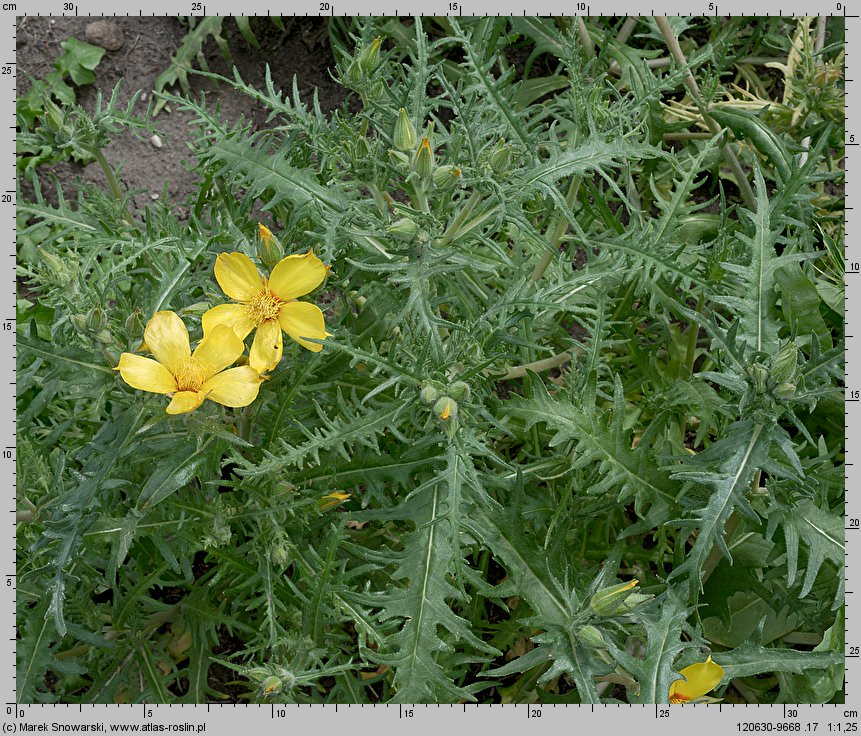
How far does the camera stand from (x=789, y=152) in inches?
123

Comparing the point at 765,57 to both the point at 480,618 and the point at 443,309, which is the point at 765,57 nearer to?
the point at 443,309

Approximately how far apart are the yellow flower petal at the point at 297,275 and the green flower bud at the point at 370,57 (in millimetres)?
561

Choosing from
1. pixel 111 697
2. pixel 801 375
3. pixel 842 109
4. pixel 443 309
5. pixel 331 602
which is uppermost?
pixel 842 109

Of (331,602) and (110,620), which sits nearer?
(331,602)

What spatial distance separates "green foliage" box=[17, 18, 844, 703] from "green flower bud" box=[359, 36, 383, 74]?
13mm

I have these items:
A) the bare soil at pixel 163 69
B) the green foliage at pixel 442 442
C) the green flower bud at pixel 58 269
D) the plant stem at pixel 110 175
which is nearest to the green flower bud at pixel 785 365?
the green foliage at pixel 442 442

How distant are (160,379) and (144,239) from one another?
0.83m

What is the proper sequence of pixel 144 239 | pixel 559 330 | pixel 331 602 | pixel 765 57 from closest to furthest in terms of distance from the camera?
pixel 331 602, pixel 144 239, pixel 559 330, pixel 765 57

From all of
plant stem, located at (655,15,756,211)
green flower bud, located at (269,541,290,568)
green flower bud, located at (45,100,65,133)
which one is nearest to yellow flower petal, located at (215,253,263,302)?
green flower bud, located at (269,541,290,568)

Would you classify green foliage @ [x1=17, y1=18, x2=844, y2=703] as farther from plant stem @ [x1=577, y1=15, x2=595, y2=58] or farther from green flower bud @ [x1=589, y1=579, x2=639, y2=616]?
plant stem @ [x1=577, y1=15, x2=595, y2=58]

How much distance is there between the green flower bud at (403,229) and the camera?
2.03 metres

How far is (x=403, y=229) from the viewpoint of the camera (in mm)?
2041

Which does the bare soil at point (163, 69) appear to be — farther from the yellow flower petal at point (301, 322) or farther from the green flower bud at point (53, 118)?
the yellow flower petal at point (301, 322)

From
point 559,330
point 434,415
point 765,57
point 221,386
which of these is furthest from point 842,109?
point 221,386
